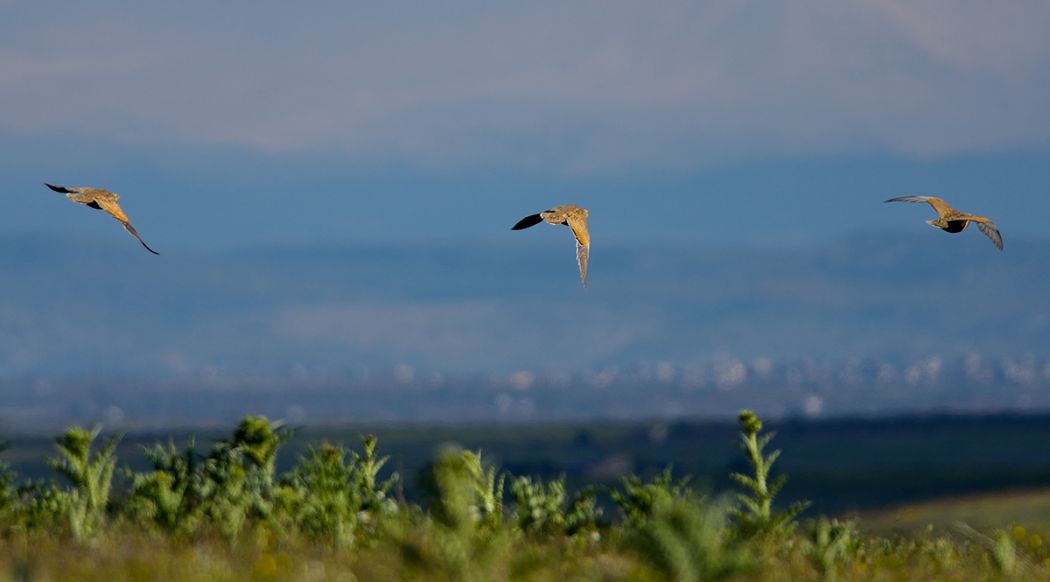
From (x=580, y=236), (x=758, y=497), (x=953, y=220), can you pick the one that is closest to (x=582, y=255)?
(x=580, y=236)

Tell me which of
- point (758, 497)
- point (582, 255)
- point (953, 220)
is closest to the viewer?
point (758, 497)

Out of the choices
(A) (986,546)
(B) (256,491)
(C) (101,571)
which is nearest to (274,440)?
(B) (256,491)

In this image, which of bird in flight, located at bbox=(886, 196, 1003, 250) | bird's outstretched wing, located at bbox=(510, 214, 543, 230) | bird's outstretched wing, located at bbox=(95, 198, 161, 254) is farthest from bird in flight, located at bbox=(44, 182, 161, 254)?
bird in flight, located at bbox=(886, 196, 1003, 250)

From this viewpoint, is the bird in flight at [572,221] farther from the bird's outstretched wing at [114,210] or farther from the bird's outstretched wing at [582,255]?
the bird's outstretched wing at [114,210]

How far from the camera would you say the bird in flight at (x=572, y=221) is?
11089 millimetres

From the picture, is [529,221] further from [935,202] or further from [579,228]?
[935,202]

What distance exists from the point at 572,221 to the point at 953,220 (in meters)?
2.57

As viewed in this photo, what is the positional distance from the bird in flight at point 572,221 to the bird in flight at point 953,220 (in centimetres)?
209

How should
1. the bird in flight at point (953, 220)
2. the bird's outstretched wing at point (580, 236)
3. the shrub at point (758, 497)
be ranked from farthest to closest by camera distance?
the bird in flight at point (953, 220)
the bird's outstretched wing at point (580, 236)
the shrub at point (758, 497)

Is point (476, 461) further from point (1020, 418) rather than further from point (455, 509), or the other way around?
point (1020, 418)

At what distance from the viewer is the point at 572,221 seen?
1164cm

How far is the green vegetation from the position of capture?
798 cm

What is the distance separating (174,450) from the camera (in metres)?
11.4

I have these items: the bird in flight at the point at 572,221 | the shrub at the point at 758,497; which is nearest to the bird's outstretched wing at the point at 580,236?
the bird in flight at the point at 572,221
